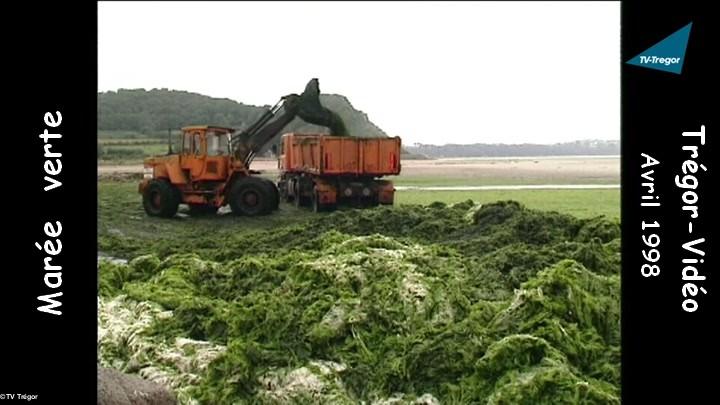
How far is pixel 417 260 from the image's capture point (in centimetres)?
585

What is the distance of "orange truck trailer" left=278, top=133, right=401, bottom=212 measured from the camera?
6.23 m

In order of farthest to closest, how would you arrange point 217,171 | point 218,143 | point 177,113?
1. point 217,171
2. point 218,143
3. point 177,113

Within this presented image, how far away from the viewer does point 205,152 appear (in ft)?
21.5

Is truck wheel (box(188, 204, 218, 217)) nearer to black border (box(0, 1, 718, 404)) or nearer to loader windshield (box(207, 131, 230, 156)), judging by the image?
loader windshield (box(207, 131, 230, 156))

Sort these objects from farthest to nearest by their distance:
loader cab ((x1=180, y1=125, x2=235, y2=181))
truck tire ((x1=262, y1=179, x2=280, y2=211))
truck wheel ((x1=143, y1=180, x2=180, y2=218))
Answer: truck tire ((x1=262, y1=179, x2=280, y2=211))
loader cab ((x1=180, y1=125, x2=235, y2=181))
truck wheel ((x1=143, y1=180, x2=180, y2=218))

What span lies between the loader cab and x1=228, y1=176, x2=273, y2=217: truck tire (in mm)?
199

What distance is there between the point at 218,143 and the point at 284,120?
603 millimetres

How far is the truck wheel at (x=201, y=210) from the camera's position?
6.48m
